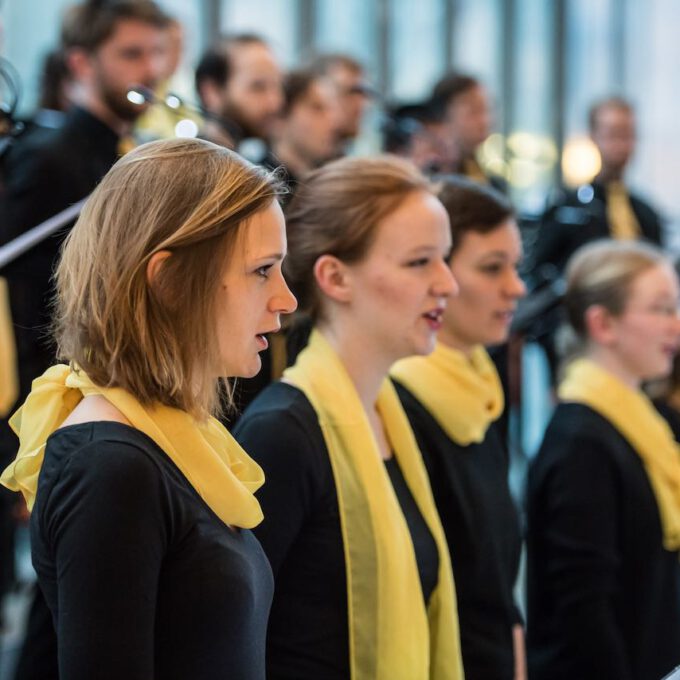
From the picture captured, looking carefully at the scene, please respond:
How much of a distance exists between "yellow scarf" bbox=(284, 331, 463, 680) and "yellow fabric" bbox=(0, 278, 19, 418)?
1191 millimetres

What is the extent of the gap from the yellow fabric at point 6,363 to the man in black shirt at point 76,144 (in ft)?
0.21

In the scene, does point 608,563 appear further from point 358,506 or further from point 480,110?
point 480,110

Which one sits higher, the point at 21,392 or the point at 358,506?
the point at 358,506

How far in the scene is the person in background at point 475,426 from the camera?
6.68ft

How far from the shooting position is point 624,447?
8.13 feet

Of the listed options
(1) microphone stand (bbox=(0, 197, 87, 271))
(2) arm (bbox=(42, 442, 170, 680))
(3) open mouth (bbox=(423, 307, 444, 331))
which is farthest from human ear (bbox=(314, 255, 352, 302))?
(2) arm (bbox=(42, 442, 170, 680))

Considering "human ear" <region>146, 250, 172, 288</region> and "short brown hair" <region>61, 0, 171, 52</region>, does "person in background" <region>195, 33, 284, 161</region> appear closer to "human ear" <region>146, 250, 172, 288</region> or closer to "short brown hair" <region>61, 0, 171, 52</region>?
"short brown hair" <region>61, 0, 171, 52</region>

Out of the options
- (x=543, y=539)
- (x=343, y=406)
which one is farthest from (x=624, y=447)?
(x=343, y=406)

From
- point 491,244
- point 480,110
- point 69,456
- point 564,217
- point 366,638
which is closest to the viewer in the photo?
point 69,456

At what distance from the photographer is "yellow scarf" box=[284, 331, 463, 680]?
1.70 m

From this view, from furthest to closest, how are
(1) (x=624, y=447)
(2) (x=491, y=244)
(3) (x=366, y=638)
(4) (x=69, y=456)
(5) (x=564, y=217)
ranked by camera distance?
(5) (x=564, y=217) → (1) (x=624, y=447) → (2) (x=491, y=244) → (3) (x=366, y=638) → (4) (x=69, y=456)

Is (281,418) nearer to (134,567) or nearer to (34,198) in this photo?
(134,567)

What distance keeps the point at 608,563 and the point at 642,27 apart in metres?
8.54

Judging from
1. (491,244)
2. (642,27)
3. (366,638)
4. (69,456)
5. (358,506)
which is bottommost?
(642,27)
